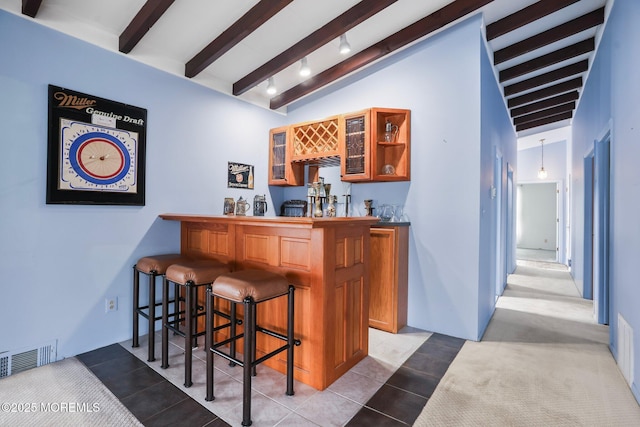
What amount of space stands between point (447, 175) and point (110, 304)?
3.45m

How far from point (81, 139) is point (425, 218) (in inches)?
129

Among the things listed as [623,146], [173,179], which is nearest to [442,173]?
[623,146]

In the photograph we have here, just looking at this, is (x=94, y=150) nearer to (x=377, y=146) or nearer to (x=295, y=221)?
(x=295, y=221)

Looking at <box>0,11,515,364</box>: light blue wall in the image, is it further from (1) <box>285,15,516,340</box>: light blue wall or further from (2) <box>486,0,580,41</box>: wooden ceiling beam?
(2) <box>486,0,580,41</box>: wooden ceiling beam

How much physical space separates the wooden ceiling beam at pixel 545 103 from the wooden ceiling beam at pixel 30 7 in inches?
249

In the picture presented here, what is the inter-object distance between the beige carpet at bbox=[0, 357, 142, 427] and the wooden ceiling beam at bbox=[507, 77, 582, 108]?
6199 mm

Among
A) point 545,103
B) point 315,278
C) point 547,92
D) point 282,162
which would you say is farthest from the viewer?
point 545,103

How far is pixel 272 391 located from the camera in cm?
207

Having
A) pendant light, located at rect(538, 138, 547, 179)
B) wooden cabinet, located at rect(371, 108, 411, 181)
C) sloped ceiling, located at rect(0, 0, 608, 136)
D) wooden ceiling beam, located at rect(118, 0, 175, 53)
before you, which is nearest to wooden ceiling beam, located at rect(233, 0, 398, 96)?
sloped ceiling, located at rect(0, 0, 608, 136)

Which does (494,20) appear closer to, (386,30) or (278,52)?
(386,30)

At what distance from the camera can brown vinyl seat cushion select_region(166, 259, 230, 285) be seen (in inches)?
87.6

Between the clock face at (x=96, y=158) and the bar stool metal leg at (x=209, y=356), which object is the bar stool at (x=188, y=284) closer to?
the bar stool metal leg at (x=209, y=356)

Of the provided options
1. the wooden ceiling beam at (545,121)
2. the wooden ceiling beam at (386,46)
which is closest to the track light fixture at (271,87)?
the wooden ceiling beam at (386,46)

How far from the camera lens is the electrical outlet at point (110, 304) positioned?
2707 millimetres
